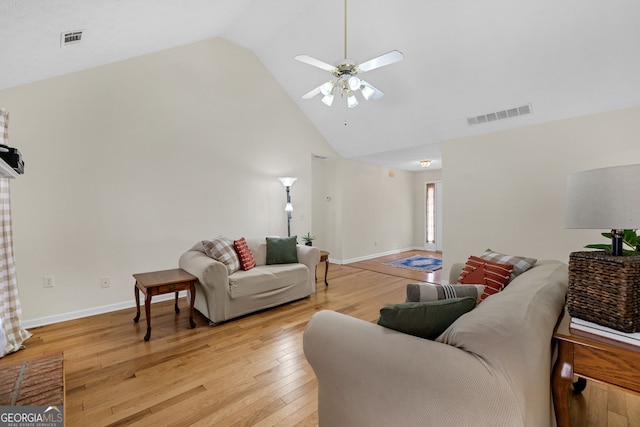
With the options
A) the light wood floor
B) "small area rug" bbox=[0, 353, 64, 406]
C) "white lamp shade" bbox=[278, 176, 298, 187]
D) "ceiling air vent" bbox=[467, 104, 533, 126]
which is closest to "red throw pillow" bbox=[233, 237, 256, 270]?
the light wood floor

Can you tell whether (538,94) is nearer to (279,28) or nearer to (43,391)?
(279,28)

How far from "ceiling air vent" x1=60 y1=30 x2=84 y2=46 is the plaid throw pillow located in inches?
83.1

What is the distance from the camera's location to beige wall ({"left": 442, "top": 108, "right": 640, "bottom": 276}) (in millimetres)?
3062

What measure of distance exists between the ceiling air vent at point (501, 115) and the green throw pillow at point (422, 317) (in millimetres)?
3304

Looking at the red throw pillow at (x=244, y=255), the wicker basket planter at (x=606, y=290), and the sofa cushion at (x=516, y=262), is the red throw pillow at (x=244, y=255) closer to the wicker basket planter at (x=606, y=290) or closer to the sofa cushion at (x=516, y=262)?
the sofa cushion at (x=516, y=262)

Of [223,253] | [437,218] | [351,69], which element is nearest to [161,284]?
[223,253]

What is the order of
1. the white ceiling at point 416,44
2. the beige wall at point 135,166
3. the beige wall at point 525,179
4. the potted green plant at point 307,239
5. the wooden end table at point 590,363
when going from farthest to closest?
the potted green plant at point 307,239 → the beige wall at point 525,179 → the beige wall at point 135,166 → the white ceiling at point 416,44 → the wooden end table at point 590,363

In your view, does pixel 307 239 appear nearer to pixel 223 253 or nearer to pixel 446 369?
pixel 223 253

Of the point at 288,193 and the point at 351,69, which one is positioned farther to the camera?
the point at 288,193

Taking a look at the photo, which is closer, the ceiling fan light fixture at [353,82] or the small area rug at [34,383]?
the small area rug at [34,383]

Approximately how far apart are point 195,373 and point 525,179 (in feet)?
13.9

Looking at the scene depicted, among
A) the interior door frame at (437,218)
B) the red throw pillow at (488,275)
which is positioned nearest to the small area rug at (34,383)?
the red throw pillow at (488,275)

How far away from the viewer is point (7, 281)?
2396 mm

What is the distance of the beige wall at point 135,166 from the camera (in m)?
2.85
